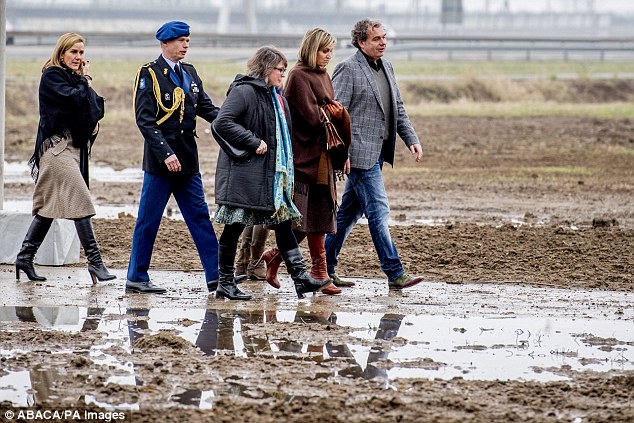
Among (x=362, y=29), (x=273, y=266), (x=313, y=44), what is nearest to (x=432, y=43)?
(x=362, y=29)

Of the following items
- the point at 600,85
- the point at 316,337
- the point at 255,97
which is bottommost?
the point at 600,85

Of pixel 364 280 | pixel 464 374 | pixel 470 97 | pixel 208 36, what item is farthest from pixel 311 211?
pixel 208 36

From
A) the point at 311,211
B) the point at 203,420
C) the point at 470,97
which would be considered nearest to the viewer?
the point at 203,420

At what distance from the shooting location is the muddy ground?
237 inches

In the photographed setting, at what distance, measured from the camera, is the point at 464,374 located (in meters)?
6.70

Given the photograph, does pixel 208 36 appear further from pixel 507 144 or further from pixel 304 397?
pixel 304 397

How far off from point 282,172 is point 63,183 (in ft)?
5.92

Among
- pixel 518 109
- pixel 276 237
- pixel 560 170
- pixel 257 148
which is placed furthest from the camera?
pixel 518 109

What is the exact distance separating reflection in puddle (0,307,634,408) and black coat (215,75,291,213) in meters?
0.81

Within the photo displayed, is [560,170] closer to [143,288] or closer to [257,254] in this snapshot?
[257,254]

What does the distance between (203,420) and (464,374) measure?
5.45ft

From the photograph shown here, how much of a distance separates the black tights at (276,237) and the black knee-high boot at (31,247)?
155 centimetres

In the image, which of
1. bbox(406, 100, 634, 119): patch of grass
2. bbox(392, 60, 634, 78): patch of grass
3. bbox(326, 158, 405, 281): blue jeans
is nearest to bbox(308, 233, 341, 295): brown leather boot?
bbox(326, 158, 405, 281): blue jeans

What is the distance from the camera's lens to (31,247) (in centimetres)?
955
